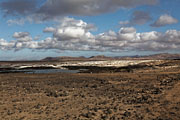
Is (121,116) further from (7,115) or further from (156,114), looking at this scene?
(7,115)

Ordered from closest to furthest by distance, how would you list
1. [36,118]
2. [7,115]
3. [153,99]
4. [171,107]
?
[36,118] < [7,115] < [171,107] < [153,99]

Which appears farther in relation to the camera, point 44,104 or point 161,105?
point 44,104

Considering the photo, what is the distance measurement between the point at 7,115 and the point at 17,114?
593 millimetres

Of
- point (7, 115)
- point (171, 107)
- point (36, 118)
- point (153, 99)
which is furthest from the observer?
point (153, 99)

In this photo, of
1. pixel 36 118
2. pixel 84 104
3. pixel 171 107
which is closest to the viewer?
pixel 36 118

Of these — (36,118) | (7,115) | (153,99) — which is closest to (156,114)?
(153,99)

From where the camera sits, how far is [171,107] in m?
12.5

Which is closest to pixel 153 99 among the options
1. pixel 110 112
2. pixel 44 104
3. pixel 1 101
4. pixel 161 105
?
pixel 161 105

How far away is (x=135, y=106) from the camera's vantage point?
1321 cm

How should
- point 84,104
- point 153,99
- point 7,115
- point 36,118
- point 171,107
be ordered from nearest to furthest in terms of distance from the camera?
1. point 36,118
2. point 7,115
3. point 171,107
4. point 84,104
5. point 153,99

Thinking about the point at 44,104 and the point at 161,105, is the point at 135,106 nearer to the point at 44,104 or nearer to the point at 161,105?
the point at 161,105

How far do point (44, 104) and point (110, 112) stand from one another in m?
5.57

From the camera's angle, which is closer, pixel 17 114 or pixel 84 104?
pixel 17 114

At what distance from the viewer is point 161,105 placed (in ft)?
43.2
